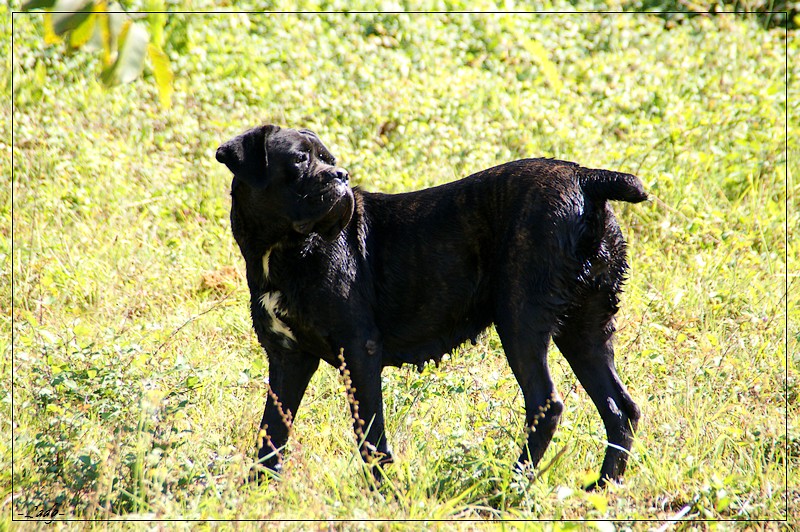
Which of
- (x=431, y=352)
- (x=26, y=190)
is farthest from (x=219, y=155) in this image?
(x=26, y=190)

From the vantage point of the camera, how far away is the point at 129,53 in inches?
83.9

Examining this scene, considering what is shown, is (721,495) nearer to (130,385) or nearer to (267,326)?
(267,326)

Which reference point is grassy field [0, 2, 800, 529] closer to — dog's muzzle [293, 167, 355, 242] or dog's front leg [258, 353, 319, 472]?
dog's front leg [258, 353, 319, 472]

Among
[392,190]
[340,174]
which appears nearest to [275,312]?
[340,174]

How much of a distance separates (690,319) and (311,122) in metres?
3.82

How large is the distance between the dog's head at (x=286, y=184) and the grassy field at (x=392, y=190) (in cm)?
101

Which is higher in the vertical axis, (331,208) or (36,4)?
(36,4)

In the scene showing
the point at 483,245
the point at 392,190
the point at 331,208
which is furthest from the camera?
the point at 392,190

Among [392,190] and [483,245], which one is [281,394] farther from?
[392,190]

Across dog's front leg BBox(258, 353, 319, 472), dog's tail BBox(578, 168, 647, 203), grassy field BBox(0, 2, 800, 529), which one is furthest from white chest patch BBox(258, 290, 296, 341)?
dog's tail BBox(578, 168, 647, 203)

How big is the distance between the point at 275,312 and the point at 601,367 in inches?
62.3

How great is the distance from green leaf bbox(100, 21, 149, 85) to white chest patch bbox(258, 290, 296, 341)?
6.17 ft

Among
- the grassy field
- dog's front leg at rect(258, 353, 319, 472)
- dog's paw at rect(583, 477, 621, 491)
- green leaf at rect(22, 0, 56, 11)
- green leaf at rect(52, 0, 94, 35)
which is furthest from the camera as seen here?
dog's front leg at rect(258, 353, 319, 472)

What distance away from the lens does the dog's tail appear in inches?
151
